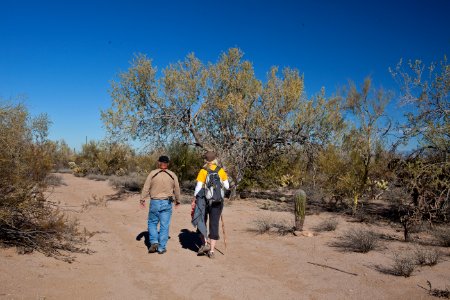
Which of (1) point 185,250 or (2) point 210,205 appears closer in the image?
(2) point 210,205

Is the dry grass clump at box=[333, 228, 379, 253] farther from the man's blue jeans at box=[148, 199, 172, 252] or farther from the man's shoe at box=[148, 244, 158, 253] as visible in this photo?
the man's shoe at box=[148, 244, 158, 253]

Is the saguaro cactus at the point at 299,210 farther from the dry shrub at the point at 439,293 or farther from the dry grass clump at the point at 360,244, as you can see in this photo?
the dry shrub at the point at 439,293

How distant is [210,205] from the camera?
7.19 meters

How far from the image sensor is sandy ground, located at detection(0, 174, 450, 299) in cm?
512

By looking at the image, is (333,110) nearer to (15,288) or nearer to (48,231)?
(48,231)

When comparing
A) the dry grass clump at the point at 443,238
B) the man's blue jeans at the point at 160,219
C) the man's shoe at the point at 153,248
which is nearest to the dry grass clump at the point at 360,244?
the dry grass clump at the point at 443,238

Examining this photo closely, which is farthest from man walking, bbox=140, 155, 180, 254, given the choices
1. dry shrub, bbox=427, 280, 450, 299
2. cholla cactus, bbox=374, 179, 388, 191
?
cholla cactus, bbox=374, 179, 388, 191

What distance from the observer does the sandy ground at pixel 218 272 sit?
202 inches

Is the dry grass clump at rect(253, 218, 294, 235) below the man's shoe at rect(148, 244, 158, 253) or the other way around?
the other way around

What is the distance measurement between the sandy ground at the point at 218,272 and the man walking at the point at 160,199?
338 millimetres

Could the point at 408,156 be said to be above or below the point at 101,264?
above

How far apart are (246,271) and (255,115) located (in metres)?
9.06

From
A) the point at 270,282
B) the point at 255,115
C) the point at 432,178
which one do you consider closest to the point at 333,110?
the point at 255,115

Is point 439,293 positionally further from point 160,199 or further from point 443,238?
point 160,199
